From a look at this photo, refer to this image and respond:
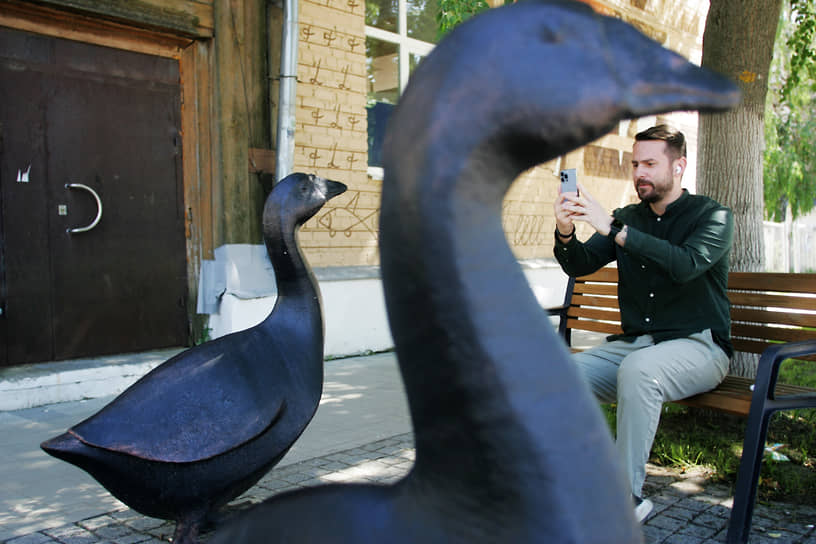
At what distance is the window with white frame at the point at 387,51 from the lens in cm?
752

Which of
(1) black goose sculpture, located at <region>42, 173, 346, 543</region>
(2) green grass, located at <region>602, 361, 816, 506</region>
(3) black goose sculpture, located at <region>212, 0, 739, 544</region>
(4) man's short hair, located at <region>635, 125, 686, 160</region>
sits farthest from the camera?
(2) green grass, located at <region>602, 361, 816, 506</region>

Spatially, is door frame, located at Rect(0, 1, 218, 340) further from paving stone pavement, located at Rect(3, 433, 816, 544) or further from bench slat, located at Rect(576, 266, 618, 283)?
bench slat, located at Rect(576, 266, 618, 283)

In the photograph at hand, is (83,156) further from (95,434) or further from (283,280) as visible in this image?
(95,434)

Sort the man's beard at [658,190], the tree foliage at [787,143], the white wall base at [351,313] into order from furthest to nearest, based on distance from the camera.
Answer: the tree foliage at [787,143], the white wall base at [351,313], the man's beard at [658,190]

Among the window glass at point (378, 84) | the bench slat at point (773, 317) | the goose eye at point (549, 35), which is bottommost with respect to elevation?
the bench slat at point (773, 317)

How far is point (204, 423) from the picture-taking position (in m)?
2.19

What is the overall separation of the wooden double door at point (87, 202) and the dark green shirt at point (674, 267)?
3.98 meters

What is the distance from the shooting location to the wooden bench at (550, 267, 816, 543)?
2725 mm

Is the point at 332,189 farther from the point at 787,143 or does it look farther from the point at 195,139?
the point at 787,143

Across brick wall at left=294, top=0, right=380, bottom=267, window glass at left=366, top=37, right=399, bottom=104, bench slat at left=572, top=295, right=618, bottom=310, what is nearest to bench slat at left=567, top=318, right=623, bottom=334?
bench slat at left=572, top=295, right=618, bottom=310

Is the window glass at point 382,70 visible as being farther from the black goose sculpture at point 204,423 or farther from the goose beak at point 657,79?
the goose beak at point 657,79

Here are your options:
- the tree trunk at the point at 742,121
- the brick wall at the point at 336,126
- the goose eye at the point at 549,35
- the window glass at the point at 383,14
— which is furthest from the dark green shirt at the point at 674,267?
the window glass at the point at 383,14

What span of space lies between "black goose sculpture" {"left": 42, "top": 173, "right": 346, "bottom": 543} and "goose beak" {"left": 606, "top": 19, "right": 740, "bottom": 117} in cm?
174

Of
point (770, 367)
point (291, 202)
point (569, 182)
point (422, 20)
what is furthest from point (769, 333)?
point (422, 20)
